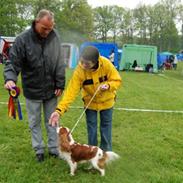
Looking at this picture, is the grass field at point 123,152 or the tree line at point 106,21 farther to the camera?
the tree line at point 106,21

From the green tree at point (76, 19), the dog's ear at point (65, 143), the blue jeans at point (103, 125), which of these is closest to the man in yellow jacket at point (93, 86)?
the blue jeans at point (103, 125)

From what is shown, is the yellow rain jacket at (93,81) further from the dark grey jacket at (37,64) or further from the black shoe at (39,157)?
the black shoe at (39,157)

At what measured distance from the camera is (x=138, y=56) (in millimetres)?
25828

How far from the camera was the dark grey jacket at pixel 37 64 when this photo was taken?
4.54 metres

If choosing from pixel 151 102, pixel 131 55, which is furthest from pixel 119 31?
pixel 151 102

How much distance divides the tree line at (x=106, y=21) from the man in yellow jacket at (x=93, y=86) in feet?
157

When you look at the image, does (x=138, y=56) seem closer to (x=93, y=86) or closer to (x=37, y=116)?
(x=37, y=116)

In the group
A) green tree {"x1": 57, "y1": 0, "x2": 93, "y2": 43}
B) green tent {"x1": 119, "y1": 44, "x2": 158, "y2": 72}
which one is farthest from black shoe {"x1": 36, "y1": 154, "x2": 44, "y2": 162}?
green tree {"x1": 57, "y1": 0, "x2": 93, "y2": 43}

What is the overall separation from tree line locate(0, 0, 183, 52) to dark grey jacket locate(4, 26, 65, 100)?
47.7 metres

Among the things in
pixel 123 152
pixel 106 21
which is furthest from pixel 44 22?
pixel 106 21

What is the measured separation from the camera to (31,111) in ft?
15.8

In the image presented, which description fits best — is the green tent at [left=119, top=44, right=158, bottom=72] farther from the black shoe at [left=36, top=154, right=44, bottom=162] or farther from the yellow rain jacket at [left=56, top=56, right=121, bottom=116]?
the yellow rain jacket at [left=56, top=56, right=121, bottom=116]

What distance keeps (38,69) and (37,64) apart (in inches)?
2.5

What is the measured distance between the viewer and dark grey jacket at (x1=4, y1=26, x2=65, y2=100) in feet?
14.9
